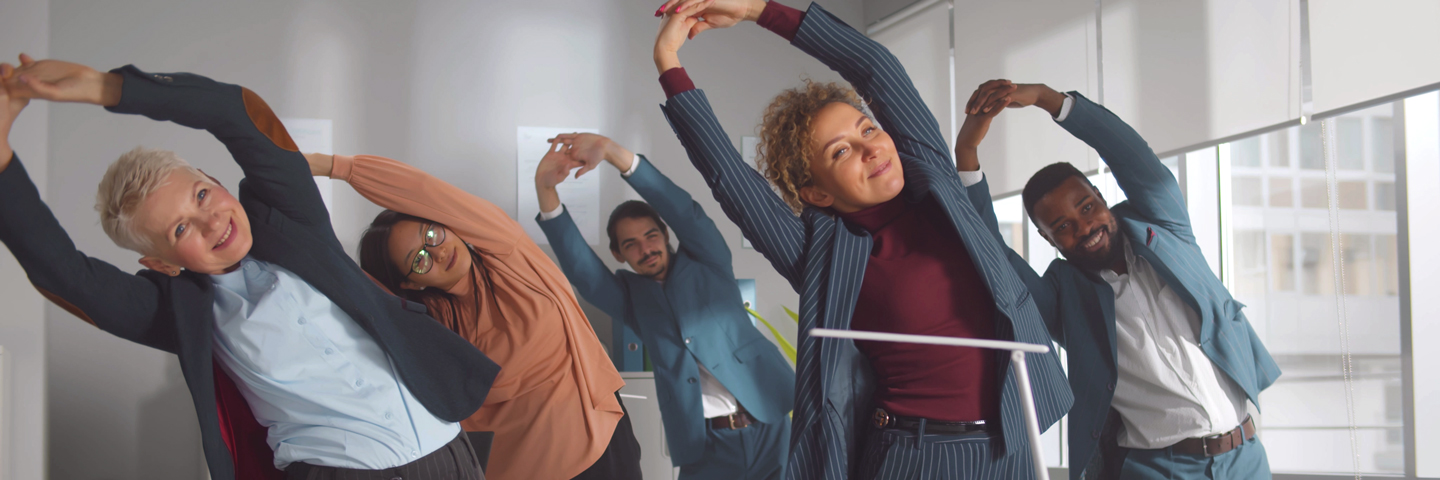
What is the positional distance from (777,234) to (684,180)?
2.05 meters

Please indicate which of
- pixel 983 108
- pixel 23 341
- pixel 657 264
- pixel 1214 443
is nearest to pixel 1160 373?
pixel 1214 443

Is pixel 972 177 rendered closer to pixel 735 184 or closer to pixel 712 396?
pixel 735 184

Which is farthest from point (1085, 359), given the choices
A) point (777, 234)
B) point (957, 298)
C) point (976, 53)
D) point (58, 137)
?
point (58, 137)

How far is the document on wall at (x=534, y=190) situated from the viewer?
314 centimetres

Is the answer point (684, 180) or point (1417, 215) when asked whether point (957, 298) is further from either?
point (684, 180)

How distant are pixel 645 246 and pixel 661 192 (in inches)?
12.1

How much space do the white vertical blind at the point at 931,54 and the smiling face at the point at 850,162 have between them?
115 cm

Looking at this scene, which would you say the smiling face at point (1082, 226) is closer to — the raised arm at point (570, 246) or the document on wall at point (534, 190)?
the raised arm at point (570, 246)

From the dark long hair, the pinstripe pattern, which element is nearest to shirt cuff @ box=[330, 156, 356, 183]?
the dark long hair

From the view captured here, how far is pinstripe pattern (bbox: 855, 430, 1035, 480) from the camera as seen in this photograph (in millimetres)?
1324

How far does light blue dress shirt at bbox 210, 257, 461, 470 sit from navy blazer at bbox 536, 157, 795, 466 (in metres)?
1.01

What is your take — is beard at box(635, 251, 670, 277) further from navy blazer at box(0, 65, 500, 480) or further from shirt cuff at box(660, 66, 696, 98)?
shirt cuff at box(660, 66, 696, 98)

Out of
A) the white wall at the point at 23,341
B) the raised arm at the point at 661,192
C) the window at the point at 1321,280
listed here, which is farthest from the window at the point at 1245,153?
the white wall at the point at 23,341

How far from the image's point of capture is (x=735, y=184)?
141 cm
